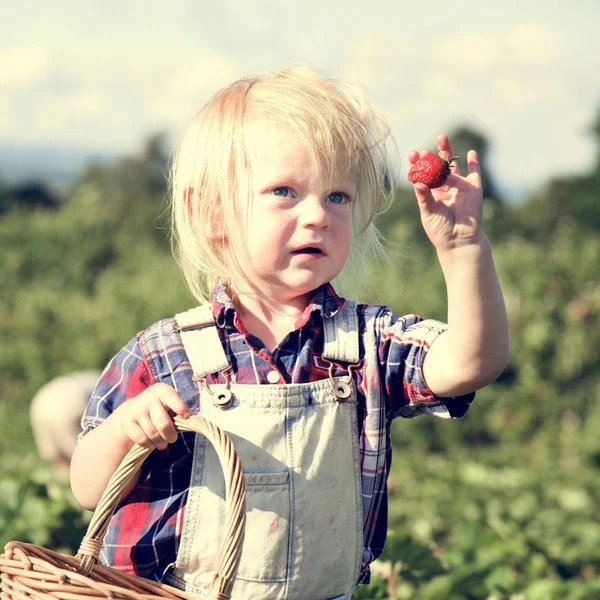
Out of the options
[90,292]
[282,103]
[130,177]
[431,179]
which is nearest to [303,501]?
[431,179]

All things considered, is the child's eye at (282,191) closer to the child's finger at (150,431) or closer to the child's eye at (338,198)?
the child's eye at (338,198)

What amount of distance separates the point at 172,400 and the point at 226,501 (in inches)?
9.1

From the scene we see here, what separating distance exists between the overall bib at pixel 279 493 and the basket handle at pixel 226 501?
0.14 m

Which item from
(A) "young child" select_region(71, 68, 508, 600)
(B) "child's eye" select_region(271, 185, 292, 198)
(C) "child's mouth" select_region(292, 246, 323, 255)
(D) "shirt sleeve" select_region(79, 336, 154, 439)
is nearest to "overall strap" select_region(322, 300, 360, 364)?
(A) "young child" select_region(71, 68, 508, 600)

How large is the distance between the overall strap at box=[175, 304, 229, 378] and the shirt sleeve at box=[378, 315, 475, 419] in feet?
1.18

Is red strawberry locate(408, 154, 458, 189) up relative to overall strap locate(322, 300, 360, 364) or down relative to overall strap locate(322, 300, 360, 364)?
up

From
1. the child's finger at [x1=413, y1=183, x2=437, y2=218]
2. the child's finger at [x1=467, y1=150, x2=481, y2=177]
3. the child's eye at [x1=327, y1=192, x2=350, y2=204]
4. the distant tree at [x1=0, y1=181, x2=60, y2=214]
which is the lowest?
the child's finger at [x1=413, y1=183, x2=437, y2=218]

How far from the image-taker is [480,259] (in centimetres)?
204

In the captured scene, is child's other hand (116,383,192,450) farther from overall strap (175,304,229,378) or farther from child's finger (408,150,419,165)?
child's finger (408,150,419,165)

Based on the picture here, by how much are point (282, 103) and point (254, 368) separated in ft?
1.92

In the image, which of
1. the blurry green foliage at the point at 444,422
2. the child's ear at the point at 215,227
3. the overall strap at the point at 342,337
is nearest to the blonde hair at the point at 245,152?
the child's ear at the point at 215,227

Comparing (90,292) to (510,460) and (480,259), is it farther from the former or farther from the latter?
(480,259)

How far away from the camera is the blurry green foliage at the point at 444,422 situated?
10.6 feet

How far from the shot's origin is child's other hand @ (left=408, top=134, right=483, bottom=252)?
6.64ft
